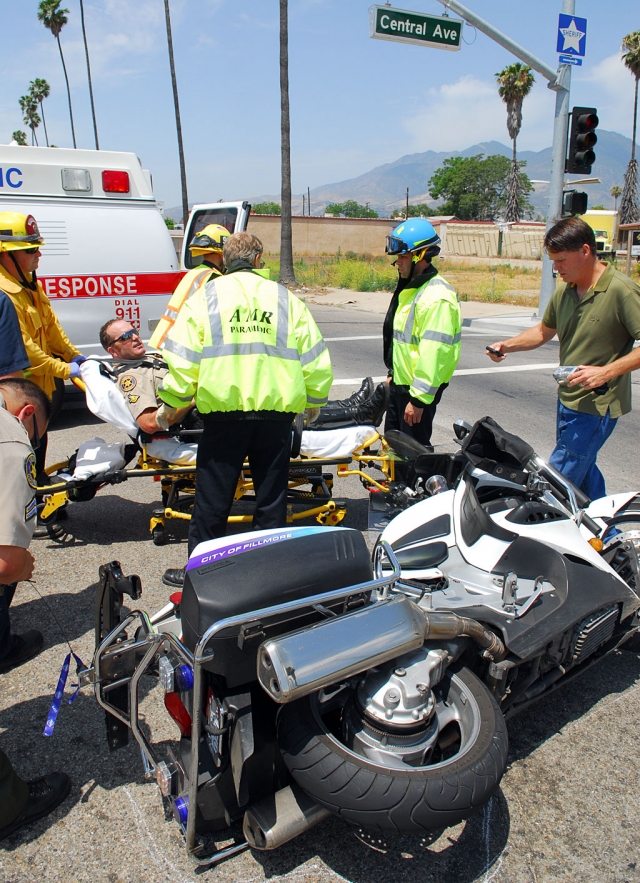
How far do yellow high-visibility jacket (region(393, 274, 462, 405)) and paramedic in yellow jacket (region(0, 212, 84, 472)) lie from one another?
91.9 inches

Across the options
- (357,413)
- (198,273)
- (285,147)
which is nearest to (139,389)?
(198,273)

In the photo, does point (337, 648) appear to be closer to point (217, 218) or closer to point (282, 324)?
point (282, 324)

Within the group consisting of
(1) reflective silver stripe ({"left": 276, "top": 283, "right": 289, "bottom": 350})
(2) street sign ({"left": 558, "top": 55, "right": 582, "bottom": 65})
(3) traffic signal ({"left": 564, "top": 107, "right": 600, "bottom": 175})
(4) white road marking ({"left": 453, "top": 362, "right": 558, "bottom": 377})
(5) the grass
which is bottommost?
(4) white road marking ({"left": 453, "top": 362, "right": 558, "bottom": 377})

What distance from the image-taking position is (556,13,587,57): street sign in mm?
12273

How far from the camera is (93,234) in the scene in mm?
6805

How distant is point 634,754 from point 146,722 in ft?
6.31

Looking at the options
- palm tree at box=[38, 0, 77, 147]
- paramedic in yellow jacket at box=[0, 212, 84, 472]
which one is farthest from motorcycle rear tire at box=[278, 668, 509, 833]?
palm tree at box=[38, 0, 77, 147]

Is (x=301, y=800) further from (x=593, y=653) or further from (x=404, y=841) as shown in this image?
(x=593, y=653)

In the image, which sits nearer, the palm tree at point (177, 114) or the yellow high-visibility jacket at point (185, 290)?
the yellow high-visibility jacket at point (185, 290)

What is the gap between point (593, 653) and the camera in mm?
2779

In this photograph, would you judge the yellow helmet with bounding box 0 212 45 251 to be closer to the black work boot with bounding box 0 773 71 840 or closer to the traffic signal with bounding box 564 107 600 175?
the black work boot with bounding box 0 773 71 840

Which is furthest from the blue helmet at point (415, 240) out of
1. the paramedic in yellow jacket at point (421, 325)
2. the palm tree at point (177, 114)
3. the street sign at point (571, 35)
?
the palm tree at point (177, 114)

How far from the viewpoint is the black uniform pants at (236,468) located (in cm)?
318

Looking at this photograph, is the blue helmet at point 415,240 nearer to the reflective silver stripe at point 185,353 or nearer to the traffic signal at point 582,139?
the reflective silver stripe at point 185,353
